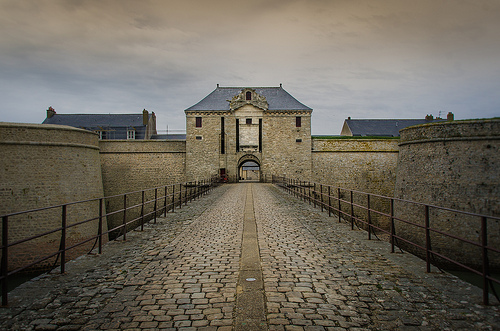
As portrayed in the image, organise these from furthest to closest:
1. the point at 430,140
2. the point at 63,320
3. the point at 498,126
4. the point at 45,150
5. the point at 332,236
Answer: the point at 45,150 → the point at 430,140 → the point at 498,126 → the point at 332,236 → the point at 63,320

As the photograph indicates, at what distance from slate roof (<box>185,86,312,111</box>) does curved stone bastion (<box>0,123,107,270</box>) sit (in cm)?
1600

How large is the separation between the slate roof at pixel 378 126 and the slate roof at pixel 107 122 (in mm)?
26359

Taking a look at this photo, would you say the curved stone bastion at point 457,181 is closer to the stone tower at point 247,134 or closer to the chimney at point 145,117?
the stone tower at point 247,134

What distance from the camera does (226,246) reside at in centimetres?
630

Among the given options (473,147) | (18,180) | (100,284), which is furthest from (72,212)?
(473,147)

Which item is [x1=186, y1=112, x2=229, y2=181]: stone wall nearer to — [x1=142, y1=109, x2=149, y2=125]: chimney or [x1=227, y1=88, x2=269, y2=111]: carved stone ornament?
[x1=227, y1=88, x2=269, y2=111]: carved stone ornament

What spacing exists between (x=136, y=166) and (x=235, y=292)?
26226 millimetres

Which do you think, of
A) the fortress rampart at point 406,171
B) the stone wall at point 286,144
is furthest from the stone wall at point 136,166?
the stone wall at point 286,144

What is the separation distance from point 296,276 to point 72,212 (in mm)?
14503

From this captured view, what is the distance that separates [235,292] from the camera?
156 inches

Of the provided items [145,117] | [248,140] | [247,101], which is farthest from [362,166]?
[145,117]

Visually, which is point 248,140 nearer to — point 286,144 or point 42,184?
point 286,144

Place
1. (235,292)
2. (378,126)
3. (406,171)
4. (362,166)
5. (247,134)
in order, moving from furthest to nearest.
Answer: (378,126), (247,134), (362,166), (406,171), (235,292)

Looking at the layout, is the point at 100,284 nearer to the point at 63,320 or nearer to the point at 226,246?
the point at 63,320
